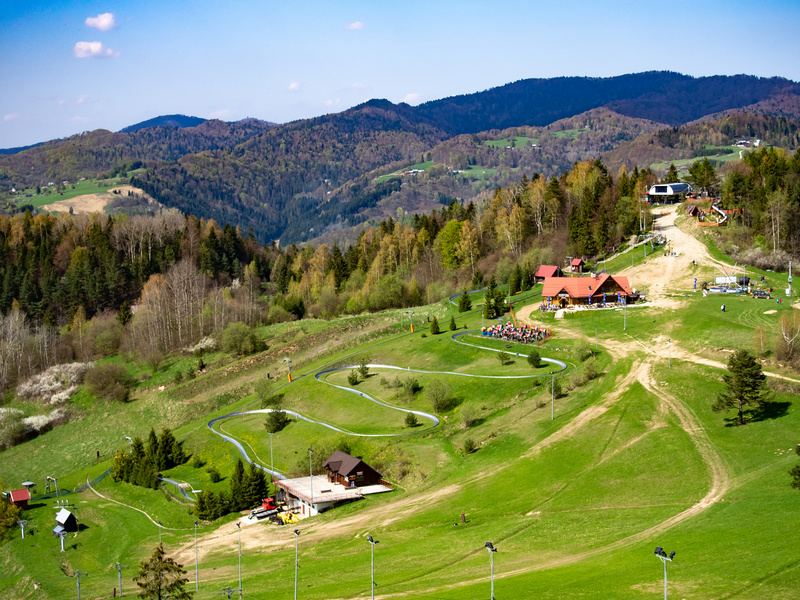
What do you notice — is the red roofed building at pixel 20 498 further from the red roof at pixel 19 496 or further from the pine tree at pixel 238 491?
the pine tree at pixel 238 491

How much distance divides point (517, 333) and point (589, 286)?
1322cm

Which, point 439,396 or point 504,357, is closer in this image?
point 439,396

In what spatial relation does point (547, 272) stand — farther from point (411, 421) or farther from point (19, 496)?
point (19, 496)

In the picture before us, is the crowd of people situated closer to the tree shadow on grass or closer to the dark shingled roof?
the dark shingled roof

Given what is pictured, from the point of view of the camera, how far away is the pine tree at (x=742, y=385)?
51.3m

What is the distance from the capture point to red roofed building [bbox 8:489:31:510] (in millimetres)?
68312

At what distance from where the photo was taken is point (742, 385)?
51.4m

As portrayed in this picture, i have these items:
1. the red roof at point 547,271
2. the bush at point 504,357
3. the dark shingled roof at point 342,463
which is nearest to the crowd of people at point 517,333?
the bush at point 504,357

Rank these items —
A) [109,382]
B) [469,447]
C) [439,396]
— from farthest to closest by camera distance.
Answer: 1. [109,382]
2. [439,396]
3. [469,447]

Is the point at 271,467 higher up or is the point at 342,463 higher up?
the point at 342,463

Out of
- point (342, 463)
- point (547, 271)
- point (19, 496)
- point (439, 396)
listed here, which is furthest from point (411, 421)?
point (547, 271)

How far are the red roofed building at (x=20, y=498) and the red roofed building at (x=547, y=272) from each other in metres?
66.3

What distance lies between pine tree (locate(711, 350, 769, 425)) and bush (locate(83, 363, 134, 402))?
3037 inches

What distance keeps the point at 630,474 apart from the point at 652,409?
951 cm
